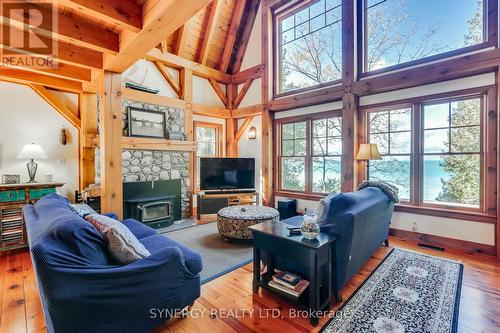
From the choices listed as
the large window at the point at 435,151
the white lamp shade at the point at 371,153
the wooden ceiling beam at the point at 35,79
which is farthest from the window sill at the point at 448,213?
the wooden ceiling beam at the point at 35,79

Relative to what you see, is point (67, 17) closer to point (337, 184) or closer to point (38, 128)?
point (38, 128)

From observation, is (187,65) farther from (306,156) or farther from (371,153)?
(371,153)

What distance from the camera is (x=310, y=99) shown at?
4.85 metres

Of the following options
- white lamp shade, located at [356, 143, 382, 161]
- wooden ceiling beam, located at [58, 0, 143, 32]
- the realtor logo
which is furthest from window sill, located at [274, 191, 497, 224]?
the realtor logo

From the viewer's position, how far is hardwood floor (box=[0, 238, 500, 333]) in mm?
1859

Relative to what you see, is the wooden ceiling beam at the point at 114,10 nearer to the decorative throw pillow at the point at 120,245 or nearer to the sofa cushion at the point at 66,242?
the sofa cushion at the point at 66,242

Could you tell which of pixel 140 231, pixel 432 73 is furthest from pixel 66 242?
pixel 432 73

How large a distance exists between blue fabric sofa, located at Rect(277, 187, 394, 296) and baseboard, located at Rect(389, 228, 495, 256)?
5.43ft

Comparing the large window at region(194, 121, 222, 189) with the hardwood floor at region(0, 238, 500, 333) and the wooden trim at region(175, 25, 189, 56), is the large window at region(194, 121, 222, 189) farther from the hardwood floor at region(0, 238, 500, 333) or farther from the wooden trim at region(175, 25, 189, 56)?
the hardwood floor at region(0, 238, 500, 333)

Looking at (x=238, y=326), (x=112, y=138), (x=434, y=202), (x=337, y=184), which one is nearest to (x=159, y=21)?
(x=112, y=138)

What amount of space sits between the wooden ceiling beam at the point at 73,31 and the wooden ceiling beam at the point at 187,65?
241 cm

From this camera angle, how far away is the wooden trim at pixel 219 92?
6180mm

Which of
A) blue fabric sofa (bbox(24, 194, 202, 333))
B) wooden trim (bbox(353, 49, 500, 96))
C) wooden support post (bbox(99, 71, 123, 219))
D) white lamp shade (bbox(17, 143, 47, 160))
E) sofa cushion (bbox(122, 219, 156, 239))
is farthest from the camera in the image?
white lamp shade (bbox(17, 143, 47, 160))

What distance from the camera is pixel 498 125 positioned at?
10.0ft
